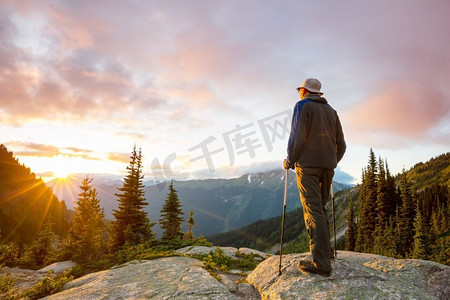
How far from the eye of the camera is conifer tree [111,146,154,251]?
2173cm

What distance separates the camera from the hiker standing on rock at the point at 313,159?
6.00 metres

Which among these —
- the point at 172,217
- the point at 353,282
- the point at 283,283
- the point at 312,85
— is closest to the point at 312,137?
the point at 312,85

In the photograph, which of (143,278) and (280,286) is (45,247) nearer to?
(143,278)

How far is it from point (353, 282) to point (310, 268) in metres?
0.92

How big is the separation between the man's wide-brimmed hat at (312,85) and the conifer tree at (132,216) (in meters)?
19.6

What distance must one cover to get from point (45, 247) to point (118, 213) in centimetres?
845

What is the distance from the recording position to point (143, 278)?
22.8 ft

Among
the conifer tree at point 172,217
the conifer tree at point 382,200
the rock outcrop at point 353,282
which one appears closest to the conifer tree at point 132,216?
the conifer tree at point 172,217

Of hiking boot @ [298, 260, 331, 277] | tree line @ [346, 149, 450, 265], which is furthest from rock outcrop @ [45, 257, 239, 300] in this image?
tree line @ [346, 149, 450, 265]

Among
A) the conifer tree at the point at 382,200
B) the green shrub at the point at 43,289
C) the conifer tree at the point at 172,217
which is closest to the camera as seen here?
the green shrub at the point at 43,289

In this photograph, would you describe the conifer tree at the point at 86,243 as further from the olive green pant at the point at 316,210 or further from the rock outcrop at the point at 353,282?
the olive green pant at the point at 316,210

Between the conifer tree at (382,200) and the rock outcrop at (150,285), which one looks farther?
the conifer tree at (382,200)

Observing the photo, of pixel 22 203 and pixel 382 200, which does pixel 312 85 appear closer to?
pixel 382 200

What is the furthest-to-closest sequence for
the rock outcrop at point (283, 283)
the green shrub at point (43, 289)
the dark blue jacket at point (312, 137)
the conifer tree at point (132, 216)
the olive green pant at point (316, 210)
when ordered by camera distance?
the conifer tree at point (132, 216)
the green shrub at point (43, 289)
the dark blue jacket at point (312, 137)
the olive green pant at point (316, 210)
the rock outcrop at point (283, 283)
